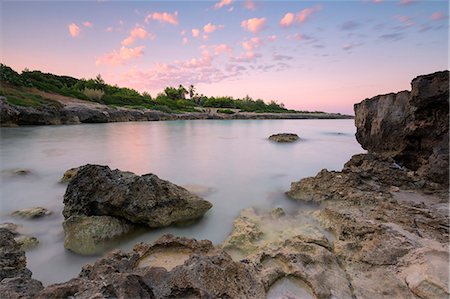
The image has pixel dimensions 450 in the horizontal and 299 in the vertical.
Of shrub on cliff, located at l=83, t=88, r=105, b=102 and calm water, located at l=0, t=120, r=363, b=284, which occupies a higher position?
shrub on cliff, located at l=83, t=88, r=105, b=102

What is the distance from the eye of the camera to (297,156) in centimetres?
855

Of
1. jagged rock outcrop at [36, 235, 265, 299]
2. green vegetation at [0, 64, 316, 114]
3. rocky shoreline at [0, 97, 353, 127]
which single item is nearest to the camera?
jagged rock outcrop at [36, 235, 265, 299]

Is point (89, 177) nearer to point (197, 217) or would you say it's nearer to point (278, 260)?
point (197, 217)

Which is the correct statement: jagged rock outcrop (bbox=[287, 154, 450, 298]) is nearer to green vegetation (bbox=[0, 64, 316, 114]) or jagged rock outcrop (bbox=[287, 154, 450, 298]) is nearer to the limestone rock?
the limestone rock

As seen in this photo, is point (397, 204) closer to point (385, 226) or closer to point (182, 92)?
point (385, 226)

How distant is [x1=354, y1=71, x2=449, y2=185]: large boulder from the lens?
360 cm

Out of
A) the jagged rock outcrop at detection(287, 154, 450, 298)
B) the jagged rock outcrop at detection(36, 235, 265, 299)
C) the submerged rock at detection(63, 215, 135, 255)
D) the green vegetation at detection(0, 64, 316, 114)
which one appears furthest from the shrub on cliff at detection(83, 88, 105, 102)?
the jagged rock outcrop at detection(36, 235, 265, 299)

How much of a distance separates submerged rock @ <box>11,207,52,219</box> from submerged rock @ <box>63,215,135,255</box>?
1044 millimetres

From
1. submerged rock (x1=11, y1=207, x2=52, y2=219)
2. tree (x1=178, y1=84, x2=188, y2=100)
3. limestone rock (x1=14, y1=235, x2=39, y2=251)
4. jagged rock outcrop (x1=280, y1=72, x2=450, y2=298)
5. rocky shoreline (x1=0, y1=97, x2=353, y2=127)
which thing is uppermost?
tree (x1=178, y1=84, x2=188, y2=100)

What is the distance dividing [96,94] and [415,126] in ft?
127

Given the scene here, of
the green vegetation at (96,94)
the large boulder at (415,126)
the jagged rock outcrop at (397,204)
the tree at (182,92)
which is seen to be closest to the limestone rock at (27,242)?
the jagged rock outcrop at (397,204)

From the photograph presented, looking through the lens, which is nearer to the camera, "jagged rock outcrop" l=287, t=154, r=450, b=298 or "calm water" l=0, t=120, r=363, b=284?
"jagged rock outcrop" l=287, t=154, r=450, b=298

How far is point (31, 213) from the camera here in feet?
11.0

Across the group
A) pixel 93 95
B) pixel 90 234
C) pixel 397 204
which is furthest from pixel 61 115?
pixel 397 204
